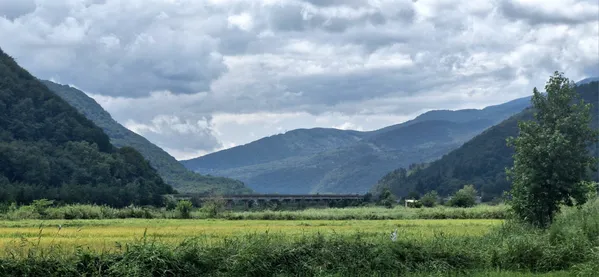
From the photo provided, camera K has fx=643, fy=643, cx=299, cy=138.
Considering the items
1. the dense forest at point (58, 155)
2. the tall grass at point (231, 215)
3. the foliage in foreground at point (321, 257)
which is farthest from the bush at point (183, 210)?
the foliage in foreground at point (321, 257)

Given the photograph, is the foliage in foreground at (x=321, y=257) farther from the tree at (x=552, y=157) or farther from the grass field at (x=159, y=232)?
the tree at (x=552, y=157)

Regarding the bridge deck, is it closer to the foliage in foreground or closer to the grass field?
the grass field

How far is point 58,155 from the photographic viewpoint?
12156 centimetres

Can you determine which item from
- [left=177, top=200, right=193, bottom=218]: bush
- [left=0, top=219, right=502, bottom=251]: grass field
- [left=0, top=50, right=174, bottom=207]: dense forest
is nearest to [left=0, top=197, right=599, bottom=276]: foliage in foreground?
[left=0, top=219, right=502, bottom=251]: grass field

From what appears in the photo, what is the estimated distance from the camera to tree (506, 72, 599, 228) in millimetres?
29891

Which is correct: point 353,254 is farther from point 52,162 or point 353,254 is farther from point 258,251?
point 52,162

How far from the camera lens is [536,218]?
1222 inches

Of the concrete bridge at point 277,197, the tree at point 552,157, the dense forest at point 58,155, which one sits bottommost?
the concrete bridge at point 277,197

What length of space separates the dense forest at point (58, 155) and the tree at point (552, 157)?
7544 cm

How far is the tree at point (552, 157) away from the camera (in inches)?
1177

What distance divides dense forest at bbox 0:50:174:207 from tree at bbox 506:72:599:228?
7544 centimetres

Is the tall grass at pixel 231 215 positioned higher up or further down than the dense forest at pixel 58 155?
further down

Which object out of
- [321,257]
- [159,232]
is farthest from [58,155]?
[321,257]

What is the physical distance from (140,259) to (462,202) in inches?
3139
